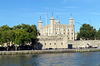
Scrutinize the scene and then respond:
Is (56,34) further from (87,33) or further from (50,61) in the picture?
(50,61)

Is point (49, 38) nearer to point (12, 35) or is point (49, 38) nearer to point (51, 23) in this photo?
point (51, 23)

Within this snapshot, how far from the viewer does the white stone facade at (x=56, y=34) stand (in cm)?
9264

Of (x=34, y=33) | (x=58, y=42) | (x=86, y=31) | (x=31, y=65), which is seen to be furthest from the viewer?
(x=86, y=31)

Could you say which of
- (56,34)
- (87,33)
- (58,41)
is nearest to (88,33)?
(87,33)

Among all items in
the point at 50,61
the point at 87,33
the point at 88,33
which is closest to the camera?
the point at 50,61

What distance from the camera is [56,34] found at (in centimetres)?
10650

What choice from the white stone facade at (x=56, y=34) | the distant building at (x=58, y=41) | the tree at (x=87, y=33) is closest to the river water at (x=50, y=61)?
the distant building at (x=58, y=41)

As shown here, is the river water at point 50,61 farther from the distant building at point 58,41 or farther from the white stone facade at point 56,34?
the white stone facade at point 56,34

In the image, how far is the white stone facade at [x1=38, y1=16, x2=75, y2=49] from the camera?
304 feet

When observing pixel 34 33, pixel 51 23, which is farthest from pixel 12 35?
pixel 51 23

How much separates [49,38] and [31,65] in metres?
52.3

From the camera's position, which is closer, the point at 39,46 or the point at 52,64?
the point at 52,64

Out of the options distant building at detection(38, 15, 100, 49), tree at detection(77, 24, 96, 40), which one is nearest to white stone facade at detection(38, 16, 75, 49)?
distant building at detection(38, 15, 100, 49)

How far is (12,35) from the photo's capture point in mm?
75312
